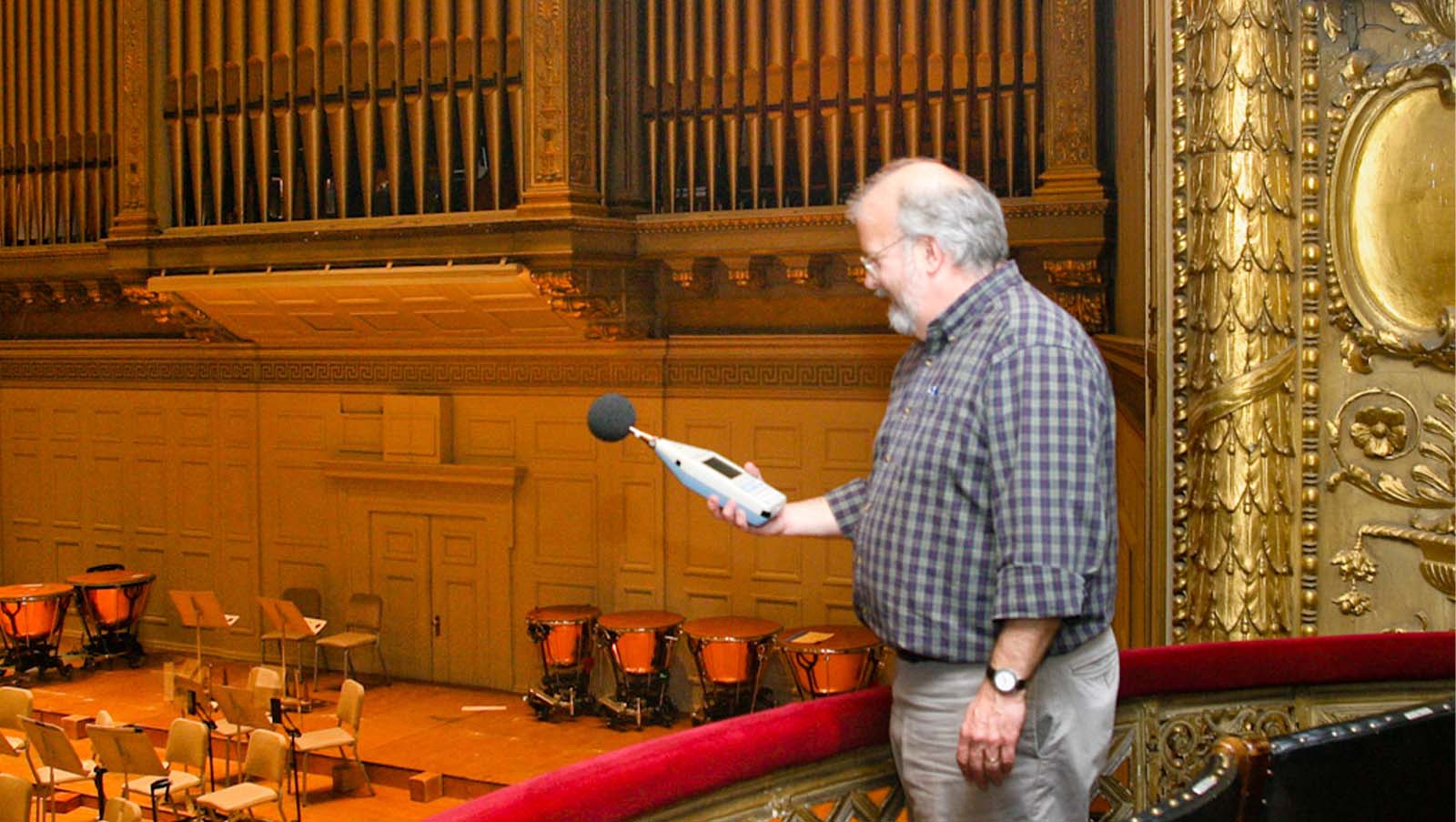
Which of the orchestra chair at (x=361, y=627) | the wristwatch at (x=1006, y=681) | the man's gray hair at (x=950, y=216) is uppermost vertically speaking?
the man's gray hair at (x=950, y=216)

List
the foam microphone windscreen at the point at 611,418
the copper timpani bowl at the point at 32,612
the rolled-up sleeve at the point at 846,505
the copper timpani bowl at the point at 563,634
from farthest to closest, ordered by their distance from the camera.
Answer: the copper timpani bowl at the point at 32,612
the copper timpani bowl at the point at 563,634
the foam microphone windscreen at the point at 611,418
the rolled-up sleeve at the point at 846,505

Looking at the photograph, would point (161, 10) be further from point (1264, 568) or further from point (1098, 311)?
point (1264, 568)

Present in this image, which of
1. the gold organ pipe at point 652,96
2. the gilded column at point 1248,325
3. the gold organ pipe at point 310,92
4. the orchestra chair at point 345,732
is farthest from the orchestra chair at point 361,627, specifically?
the gilded column at point 1248,325

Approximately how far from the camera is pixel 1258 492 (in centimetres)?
294

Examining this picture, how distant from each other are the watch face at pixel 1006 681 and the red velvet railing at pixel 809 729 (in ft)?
0.87

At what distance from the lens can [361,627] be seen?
923 centimetres

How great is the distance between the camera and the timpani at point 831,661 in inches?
290

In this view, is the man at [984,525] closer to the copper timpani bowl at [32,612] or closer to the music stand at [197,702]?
the music stand at [197,702]

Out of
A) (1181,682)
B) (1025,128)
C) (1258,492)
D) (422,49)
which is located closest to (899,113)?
(1025,128)

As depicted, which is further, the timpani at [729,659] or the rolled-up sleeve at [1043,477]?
the timpani at [729,659]

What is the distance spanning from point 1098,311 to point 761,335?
1.93 metres

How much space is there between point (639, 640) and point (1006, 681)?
623cm

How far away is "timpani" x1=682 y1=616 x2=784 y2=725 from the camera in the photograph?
303 inches

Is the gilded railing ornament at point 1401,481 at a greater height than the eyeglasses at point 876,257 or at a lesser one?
lesser
